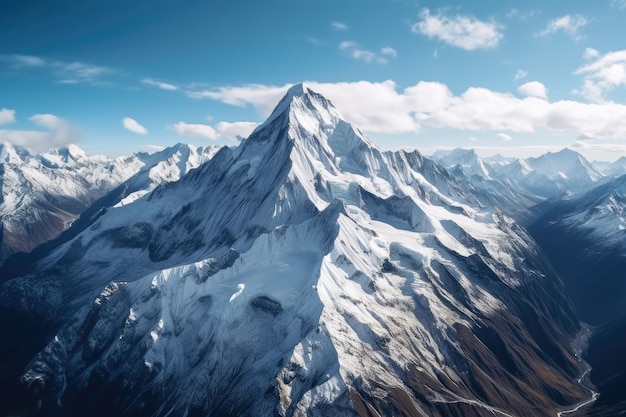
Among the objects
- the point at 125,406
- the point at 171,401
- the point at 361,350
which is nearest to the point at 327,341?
the point at 361,350

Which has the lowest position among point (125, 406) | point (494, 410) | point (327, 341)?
point (494, 410)

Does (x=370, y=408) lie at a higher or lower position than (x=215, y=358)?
lower

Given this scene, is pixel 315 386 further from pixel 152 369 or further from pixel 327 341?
pixel 152 369

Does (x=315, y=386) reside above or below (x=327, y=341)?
below

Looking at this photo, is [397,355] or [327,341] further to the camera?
[397,355]

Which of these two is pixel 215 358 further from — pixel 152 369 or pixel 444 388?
pixel 444 388

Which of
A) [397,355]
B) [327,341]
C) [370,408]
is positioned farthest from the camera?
[397,355]

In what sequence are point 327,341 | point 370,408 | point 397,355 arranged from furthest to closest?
point 397,355
point 327,341
point 370,408

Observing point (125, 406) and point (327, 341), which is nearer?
point (327, 341)

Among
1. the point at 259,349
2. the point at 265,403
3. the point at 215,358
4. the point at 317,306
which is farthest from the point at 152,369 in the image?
the point at 317,306
